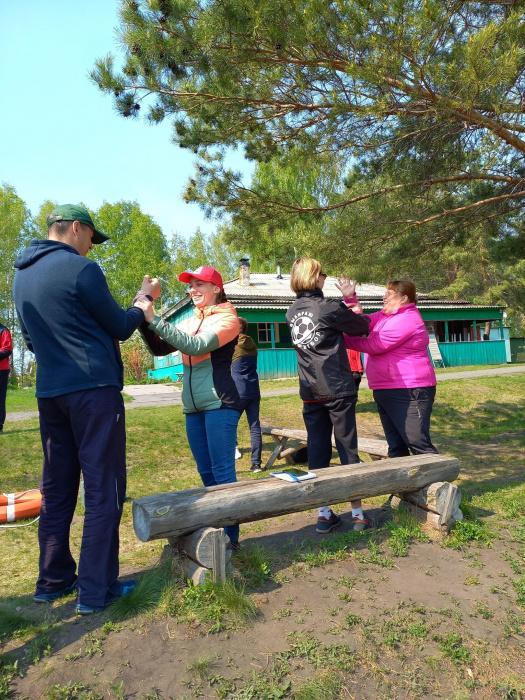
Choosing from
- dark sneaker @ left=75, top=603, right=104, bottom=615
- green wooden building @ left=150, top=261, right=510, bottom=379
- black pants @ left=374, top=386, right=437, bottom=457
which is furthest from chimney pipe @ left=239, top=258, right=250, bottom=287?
dark sneaker @ left=75, top=603, right=104, bottom=615

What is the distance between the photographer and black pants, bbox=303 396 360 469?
415 centimetres

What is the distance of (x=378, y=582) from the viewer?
3.39m

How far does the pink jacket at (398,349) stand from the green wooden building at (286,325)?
17.5 meters

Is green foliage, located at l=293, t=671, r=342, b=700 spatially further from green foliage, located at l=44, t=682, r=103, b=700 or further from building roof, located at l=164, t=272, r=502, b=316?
building roof, located at l=164, t=272, r=502, b=316

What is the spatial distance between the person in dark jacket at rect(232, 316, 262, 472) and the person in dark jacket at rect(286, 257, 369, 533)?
2732 millimetres

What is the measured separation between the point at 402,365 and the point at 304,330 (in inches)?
38.5

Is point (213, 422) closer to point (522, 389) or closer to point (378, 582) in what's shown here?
point (378, 582)

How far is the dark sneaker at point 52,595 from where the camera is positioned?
10.5 feet

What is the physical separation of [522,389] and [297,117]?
433 inches

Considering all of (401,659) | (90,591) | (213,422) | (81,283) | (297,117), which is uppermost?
(297,117)

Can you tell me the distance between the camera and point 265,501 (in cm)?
345

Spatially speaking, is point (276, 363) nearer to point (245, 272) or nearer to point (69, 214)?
point (245, 272)

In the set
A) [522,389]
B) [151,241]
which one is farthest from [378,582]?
[151,241]

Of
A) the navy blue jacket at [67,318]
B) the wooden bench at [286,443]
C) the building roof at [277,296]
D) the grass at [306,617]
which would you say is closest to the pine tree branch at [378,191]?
the wooden bench at [286,443]
